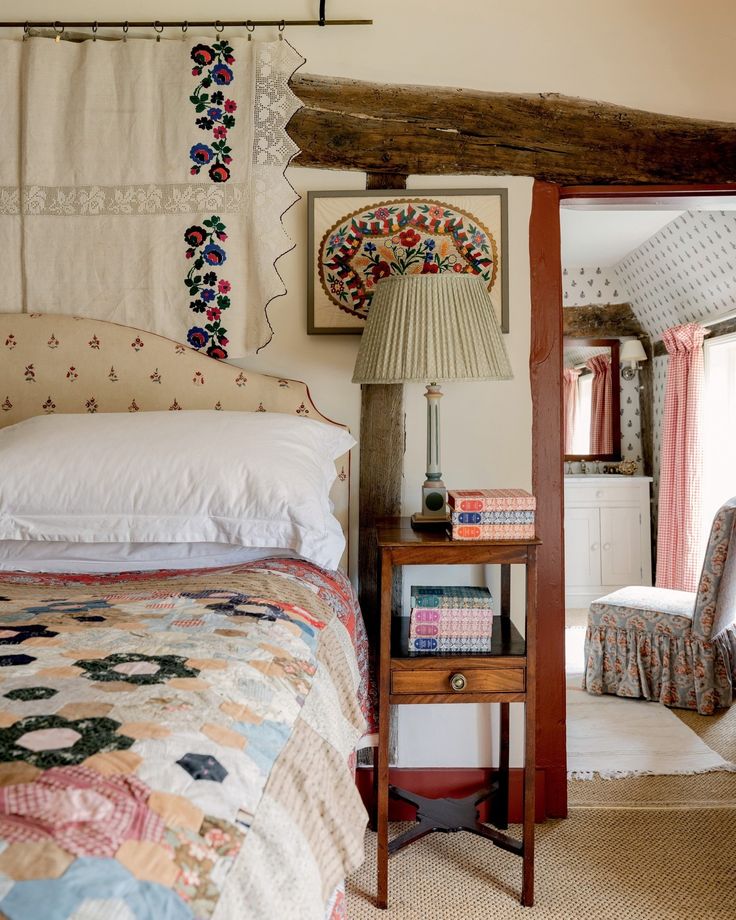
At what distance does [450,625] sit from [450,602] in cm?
6

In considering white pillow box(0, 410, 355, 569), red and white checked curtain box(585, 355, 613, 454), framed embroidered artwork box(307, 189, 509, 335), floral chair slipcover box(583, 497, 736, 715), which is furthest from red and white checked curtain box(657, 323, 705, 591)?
white pillow box(0, 410, 355, 569)

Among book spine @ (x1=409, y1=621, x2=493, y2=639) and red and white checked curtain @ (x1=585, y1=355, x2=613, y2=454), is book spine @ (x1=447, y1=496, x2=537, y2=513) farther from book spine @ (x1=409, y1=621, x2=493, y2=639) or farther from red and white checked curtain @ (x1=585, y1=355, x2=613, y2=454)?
red and white checked curtain @ (x1=585, y1=355, x2=613, y2=454)

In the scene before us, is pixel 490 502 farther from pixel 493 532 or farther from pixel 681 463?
pixel 681 463

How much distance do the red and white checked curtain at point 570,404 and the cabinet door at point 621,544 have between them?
0.58 meters

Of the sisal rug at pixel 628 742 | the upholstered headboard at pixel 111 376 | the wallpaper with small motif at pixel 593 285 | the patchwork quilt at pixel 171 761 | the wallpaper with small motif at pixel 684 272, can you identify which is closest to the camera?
the patchwork quilt at pixel 171 761

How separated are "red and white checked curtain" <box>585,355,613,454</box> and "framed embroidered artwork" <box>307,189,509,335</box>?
11.4 feet

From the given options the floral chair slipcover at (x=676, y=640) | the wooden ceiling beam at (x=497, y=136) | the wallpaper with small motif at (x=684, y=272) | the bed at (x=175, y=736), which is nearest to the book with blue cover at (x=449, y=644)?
the bed at (x=175, y=736)

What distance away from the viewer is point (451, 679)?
1.86 metres

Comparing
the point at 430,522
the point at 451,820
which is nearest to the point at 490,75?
the point at 430,522

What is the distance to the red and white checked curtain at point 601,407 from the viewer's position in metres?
5.51

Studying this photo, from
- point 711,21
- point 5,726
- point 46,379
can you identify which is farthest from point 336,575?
point 711,21

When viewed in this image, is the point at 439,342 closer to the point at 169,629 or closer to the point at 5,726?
the point at 169,629

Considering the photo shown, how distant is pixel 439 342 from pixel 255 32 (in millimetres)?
1209

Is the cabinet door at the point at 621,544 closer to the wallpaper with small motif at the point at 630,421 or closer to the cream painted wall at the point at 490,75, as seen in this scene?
the wallpaper with small motif at the point at 630,421
